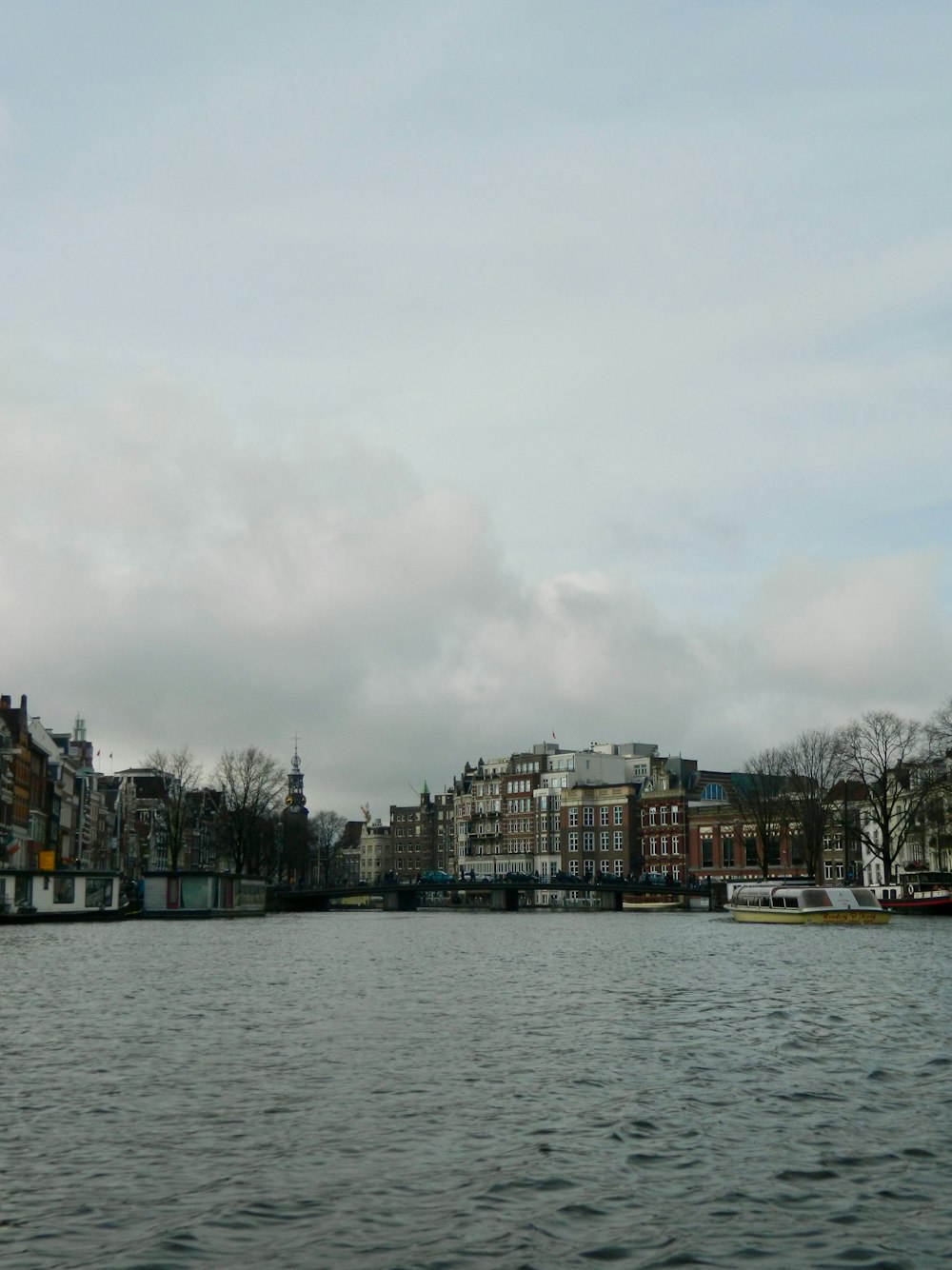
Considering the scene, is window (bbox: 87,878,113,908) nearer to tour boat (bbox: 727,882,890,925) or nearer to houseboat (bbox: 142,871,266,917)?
houseboat (bbox: 142,871,266,917)

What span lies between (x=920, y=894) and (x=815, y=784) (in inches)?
756

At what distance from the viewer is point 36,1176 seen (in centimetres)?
1986

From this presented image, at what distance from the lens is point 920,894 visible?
5025 inches

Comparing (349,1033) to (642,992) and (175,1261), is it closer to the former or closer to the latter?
(642,992)

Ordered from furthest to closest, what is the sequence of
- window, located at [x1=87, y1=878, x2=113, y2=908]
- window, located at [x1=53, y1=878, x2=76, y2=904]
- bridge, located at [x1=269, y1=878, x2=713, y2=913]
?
A: bridge, located at [x1=269, y1=878, x2=713, y2=913], window, located at [x1=87, y1=878, x2=113, y2=908], window, located at [x1=53, y1=878, x2=76, y2=904]

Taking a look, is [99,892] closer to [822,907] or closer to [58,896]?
[58,896]

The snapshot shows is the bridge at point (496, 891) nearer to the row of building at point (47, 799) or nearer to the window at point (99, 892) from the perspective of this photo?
the row of building at point (47, 799)

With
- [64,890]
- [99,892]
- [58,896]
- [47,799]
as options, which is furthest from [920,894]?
[47,799]

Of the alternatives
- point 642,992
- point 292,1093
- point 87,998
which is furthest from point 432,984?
point 292,1093

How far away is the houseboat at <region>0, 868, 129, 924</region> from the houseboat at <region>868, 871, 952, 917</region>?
201 feet

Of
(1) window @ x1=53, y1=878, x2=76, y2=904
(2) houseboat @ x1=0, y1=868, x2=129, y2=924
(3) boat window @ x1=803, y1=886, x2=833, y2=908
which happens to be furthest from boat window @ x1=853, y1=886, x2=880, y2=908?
(1) window @ x1=53, y1=878, x2=76, y2=904

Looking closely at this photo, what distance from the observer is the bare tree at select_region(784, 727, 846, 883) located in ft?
465

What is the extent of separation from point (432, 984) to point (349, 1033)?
15994 millimetres

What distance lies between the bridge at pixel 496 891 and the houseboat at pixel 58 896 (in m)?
46.9
